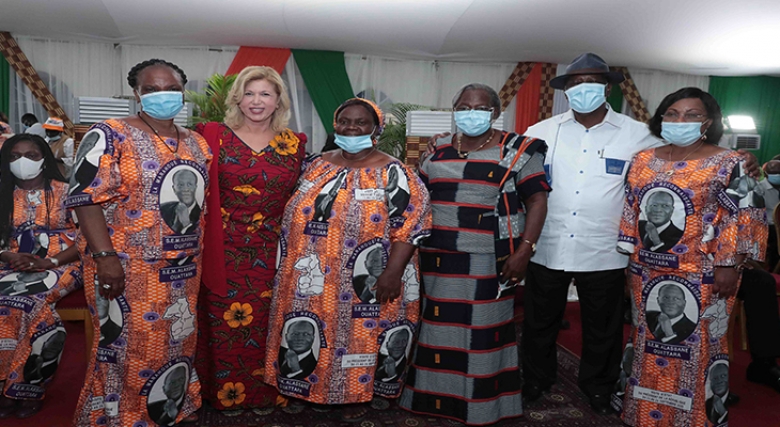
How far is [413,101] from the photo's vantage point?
910cm

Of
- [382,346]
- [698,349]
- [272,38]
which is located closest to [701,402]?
[698,349]

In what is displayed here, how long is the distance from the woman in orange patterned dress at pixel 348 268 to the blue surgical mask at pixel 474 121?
1.01 ft

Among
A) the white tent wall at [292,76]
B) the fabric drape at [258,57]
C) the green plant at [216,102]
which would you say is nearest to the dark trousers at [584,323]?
the green plant at [216,102]

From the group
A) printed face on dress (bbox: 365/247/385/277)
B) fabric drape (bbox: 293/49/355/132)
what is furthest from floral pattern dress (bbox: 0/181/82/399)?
fabric drape (bbox: 293/49/355/132)

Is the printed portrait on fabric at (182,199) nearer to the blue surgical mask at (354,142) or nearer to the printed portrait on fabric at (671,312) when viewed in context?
the blue surgical mask at (354,142)

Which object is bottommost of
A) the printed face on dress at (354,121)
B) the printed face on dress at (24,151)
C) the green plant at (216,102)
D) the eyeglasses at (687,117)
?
the printed face on dress at (24,151)

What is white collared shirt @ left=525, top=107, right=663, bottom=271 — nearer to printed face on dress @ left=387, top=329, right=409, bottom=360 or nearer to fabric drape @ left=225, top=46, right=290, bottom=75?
printed face on dress @ left=387, top=329, right=409, bottom=360

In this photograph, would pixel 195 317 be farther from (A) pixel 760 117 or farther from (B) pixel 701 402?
(A) pixel 760 117

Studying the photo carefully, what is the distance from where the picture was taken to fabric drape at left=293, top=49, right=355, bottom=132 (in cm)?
853

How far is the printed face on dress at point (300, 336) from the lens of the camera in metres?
2.27

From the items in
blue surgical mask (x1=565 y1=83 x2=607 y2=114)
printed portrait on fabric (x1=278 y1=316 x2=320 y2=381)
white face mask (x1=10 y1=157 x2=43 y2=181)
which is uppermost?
blue surgical mask (x1=565 y1=83 x2=607 y2=114)

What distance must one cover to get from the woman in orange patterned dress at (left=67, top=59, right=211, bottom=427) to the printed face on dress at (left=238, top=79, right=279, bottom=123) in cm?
29

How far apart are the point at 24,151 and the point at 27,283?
673mm

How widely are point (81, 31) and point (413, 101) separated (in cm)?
501
